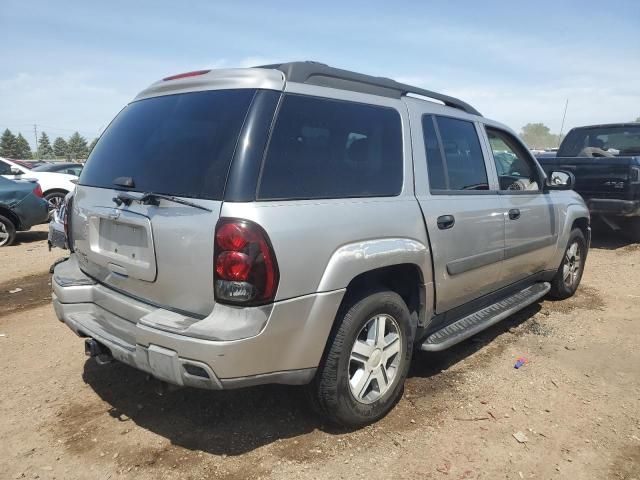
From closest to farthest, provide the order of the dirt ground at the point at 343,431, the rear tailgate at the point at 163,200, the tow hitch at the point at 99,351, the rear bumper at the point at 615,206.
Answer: the rear tailgate at the point at 163,200, the dirt ground at the point at 343,431, the tow hitch at the point at 99,351, the rear bumper at the point at 615,206

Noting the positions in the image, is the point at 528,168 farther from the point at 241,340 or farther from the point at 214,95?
the point at 241,340

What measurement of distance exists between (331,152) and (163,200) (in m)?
0.90

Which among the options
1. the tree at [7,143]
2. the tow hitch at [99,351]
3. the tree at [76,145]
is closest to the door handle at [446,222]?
the tow hitch at [99,351]

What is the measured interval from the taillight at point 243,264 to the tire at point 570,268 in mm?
3828

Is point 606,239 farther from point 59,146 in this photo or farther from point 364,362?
point 59,146

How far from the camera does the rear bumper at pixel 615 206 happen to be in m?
7.52

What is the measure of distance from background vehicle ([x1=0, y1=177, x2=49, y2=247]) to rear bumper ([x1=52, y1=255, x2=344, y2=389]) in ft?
23.6

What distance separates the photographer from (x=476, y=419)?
2.97 meters

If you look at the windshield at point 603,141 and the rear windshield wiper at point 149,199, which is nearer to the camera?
the rear windshield wiper at point 149,199

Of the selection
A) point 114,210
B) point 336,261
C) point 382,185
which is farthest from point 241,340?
point 382,185

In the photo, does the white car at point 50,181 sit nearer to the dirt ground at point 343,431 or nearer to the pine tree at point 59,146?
the dirt ground at point 343,431

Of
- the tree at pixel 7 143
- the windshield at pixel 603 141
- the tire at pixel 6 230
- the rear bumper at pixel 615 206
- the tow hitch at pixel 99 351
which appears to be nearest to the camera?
the tow hitch at pixel 99 351

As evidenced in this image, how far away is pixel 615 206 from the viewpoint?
7598 mm

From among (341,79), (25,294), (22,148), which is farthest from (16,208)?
(22,148)
